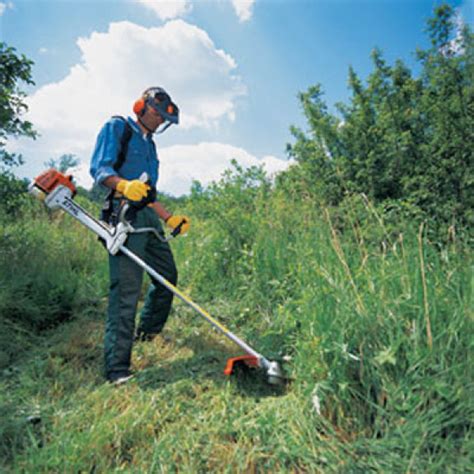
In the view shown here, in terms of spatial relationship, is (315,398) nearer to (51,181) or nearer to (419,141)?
(51,181)

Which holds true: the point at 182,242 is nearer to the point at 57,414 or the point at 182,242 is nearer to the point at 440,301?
the point at 57,414

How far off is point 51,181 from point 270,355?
206cm

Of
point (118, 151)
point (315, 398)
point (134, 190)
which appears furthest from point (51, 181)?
point (315, 398)

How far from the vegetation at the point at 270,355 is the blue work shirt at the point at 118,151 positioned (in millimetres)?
1414

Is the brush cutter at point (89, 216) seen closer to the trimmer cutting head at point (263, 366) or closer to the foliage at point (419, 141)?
the trimmer cutting head at point (263, 366)

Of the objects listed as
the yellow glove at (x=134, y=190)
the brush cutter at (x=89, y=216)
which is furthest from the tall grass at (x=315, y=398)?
the yellow glove at (x=134, y=190)

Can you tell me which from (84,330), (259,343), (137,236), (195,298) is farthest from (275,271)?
(84,330)

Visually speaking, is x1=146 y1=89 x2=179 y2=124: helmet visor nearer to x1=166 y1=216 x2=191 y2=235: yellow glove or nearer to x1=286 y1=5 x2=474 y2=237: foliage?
x1=166 y1=216 x2=191 y2=235: yellow glove

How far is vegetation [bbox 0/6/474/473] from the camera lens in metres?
1.62

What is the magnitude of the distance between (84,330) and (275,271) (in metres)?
1.86

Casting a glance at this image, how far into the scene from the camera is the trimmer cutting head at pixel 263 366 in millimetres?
2305

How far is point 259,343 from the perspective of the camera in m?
3.04

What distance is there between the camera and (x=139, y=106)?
9.78ft

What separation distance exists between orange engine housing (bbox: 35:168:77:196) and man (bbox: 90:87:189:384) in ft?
0.84
